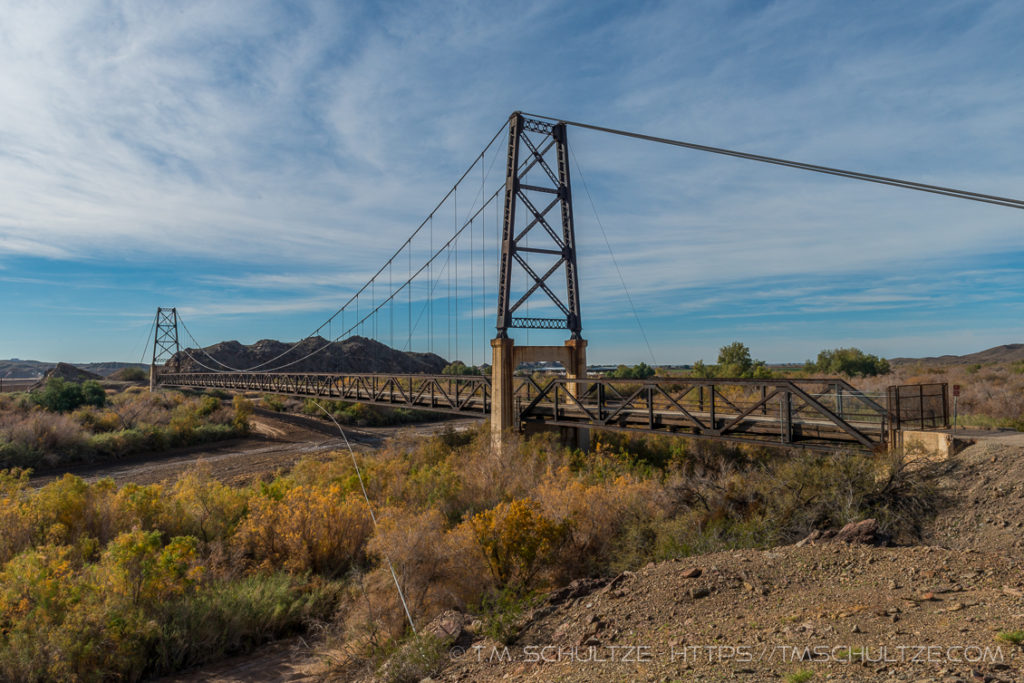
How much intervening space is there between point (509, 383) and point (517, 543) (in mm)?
9780

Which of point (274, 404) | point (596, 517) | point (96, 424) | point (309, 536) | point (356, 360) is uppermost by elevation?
point (356, 360)

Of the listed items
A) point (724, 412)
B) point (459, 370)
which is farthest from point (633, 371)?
point (724, 412)

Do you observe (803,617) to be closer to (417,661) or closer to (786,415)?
(417,661)

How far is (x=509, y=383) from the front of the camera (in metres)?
Answer: 18.5

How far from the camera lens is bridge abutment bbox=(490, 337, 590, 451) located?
717 inches

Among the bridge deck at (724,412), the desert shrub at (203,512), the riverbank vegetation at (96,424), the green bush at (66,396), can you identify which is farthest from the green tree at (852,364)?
the green bush at (66,396)

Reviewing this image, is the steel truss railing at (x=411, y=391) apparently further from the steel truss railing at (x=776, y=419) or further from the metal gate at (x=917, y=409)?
the metal gate at (x=917, y=409)

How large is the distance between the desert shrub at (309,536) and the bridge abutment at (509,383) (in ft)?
21.6

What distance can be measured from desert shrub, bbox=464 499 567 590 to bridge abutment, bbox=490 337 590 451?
8518 mm

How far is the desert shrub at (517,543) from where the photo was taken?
867cm

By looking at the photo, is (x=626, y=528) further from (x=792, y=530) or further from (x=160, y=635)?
(x=160, y=635)

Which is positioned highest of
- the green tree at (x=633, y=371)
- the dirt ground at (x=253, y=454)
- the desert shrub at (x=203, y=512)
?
the green tree at (x=633, y=371)

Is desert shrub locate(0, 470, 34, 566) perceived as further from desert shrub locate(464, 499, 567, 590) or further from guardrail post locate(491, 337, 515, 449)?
guardrail post locate(491, 337, 515, 449)

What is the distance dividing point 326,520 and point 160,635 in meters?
4.07
